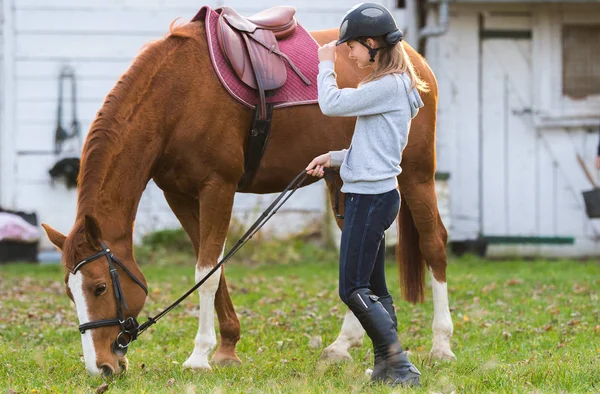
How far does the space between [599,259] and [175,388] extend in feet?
27.5

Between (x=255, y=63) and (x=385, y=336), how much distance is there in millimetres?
1845

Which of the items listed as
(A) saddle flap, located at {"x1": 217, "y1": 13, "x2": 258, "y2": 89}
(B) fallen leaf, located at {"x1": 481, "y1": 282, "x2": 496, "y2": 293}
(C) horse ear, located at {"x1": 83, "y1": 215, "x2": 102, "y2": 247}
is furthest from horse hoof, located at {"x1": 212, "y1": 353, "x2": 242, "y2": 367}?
(B) fallen leaf, located at {"x1": 481, "y1": 282, "x2": 496, "y2": 293}

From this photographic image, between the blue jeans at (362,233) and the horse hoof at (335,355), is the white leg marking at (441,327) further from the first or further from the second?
the blue jeans at (362,233)

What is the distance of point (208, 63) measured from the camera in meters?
5.41

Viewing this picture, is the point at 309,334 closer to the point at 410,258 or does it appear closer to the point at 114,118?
the point at 410,258

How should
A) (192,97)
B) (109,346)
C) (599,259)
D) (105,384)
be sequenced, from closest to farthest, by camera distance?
(105,384) < (109,346) < (192,97) < (599,259)

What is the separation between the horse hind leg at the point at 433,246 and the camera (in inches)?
229

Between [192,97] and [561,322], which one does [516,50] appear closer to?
[561,322]

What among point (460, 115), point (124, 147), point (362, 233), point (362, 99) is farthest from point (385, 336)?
point (460, 115)

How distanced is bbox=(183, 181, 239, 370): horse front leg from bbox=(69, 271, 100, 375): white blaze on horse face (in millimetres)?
663

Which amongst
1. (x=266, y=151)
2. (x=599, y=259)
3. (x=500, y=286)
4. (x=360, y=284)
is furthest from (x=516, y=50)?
(x=360, y=284)

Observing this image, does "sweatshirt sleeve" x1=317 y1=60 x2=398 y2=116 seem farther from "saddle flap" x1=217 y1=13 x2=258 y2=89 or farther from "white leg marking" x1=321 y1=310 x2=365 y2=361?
"white leg marking" x1=321 y1=310 x2=365 y2=361

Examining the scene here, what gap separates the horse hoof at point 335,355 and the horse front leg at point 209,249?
757 millimetres

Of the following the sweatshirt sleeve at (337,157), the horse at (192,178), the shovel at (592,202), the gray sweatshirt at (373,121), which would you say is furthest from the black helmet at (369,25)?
the shovel at (592,202)
